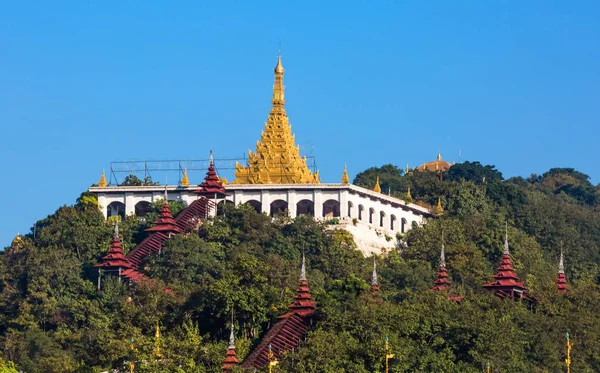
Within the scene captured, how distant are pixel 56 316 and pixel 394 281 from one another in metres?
17.0

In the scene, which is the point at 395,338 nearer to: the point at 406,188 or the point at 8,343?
the point at 8,343

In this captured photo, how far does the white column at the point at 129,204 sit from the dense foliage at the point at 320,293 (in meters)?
1.93

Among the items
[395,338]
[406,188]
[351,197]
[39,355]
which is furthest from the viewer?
[406,188]

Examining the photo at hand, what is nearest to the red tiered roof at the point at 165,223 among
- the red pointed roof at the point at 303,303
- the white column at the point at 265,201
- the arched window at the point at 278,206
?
the white column at the point at 265,201

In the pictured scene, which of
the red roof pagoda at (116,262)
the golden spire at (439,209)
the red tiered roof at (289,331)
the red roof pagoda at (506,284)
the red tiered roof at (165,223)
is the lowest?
the red tiered roof at (289,331)

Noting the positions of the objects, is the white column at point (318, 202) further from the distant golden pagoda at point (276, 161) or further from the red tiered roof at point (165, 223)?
the red tiered roof at point (165, 223)

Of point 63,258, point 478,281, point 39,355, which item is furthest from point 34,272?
point 478,281

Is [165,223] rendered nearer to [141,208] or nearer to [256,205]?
[141,208]

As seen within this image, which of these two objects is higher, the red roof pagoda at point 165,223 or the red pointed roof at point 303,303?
the red roof pagoda at point 165,223

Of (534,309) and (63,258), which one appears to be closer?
(534,309)

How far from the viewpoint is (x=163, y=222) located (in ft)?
418

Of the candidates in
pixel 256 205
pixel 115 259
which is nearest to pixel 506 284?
pixel 256 205

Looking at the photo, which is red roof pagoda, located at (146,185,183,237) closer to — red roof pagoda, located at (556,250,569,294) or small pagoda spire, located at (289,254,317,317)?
small pagoda spire, located at (289,254,317,317)

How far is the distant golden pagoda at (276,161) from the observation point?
441 ft
